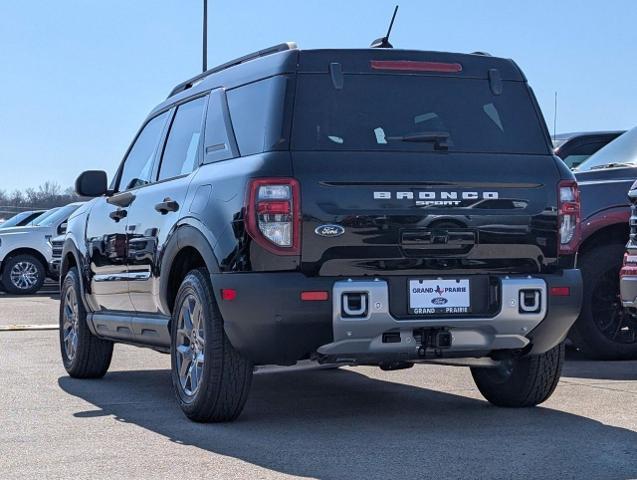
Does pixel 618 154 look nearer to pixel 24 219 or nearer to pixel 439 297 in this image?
pixel 439 297

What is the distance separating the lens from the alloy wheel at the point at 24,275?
22.4m

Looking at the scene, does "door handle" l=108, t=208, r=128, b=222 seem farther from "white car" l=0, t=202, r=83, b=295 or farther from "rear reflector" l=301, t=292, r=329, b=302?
"white car" l=0, t=202, r=83, b=295

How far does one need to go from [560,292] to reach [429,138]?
1.04 meters

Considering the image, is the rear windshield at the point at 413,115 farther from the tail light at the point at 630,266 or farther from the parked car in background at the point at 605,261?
the parked car in background at the point at 605,261

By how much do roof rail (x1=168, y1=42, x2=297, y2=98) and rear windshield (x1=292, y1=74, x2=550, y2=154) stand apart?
0.37 metres

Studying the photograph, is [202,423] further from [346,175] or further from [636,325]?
[636,325]

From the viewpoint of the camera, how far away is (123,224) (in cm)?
817

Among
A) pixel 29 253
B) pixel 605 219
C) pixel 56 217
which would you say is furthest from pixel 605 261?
pixel 56 217

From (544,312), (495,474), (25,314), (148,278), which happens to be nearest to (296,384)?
(148,278)

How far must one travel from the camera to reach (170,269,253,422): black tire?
21.1 ft

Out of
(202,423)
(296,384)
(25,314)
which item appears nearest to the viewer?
(202,423)

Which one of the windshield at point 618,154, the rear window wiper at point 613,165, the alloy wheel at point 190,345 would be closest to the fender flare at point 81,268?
the alloy wheel at point 190,345

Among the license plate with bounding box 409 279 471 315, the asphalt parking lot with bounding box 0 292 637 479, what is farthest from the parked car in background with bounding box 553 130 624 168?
the license plate with bounding box 409 279 471 315

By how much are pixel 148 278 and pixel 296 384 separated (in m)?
1.66
